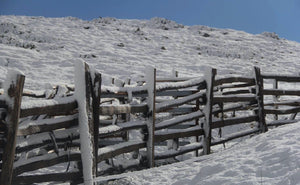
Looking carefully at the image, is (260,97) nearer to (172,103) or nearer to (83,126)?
(172,103)

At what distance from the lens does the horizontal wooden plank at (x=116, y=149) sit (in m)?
3.89

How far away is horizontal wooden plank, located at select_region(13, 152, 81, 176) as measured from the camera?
114 inches

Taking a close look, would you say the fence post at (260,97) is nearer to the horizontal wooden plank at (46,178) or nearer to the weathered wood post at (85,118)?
the weathered wood post at (85,118)

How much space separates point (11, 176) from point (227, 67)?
18.9 m

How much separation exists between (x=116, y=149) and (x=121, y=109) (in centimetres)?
59

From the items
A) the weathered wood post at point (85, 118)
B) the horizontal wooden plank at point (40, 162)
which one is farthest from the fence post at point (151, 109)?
the horizontal wooden plank at point (40, 162)

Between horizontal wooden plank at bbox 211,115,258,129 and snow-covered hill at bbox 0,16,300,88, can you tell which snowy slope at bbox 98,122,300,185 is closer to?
horizontal wooden plank at bbox 211,115,258,129

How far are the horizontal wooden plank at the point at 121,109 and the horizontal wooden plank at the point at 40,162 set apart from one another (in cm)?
65

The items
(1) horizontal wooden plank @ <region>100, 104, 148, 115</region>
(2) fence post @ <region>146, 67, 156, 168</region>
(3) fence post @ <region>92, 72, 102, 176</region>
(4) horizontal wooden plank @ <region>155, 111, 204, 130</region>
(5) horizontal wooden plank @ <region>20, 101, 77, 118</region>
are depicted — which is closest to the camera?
(5) horizontal wooden plank @ <region>20, 101, 77, 118</region>

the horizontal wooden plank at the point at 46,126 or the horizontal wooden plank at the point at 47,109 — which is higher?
the horizontal wooden plank at the point at 47,109

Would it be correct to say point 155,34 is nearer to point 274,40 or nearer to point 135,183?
point 274,40

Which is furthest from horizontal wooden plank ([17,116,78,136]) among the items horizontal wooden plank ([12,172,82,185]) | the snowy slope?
the snowy slope

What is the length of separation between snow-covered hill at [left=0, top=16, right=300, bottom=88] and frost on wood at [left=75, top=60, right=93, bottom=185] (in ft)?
27.6

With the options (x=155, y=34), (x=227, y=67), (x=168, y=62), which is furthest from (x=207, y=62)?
(x=155, y=34)
